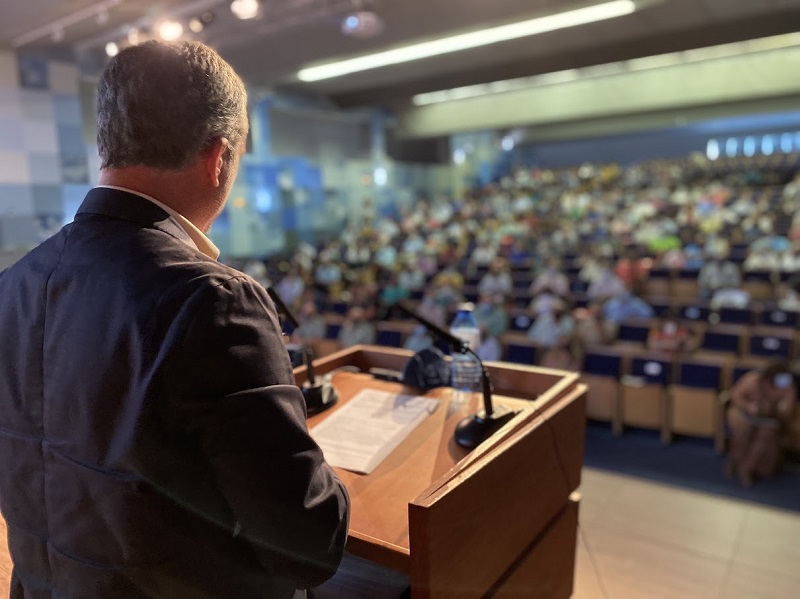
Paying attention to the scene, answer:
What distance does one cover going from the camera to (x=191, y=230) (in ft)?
2.56

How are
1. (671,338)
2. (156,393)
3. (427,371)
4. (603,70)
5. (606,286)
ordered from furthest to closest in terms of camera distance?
(603,70)
(606,286)
(671,338)
(427,371)
(156,393)

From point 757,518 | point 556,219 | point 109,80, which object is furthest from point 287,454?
point 556,219

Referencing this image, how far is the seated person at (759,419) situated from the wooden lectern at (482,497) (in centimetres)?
278

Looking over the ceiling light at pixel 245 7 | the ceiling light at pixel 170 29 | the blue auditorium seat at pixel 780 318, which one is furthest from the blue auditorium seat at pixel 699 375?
the ceiling light at pixel 170 29

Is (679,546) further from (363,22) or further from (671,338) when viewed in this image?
(363,22)

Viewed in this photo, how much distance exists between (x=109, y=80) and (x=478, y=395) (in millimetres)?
1020

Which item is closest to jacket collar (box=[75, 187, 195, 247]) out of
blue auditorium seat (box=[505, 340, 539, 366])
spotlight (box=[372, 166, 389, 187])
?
blue auditorium seat (box=[505, 340, 539, 366])

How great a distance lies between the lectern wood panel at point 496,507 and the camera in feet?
→ 2.83

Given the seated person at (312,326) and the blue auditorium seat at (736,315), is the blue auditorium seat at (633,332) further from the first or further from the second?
the seated person at (312,326)

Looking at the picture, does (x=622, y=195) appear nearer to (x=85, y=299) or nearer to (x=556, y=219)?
(x=556, y=219)

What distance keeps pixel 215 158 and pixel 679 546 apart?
9.62 feet

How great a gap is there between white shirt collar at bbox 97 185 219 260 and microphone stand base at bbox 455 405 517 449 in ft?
2.01

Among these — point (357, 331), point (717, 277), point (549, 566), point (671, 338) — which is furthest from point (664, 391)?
point (549, 566)

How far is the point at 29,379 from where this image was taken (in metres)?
0.74
